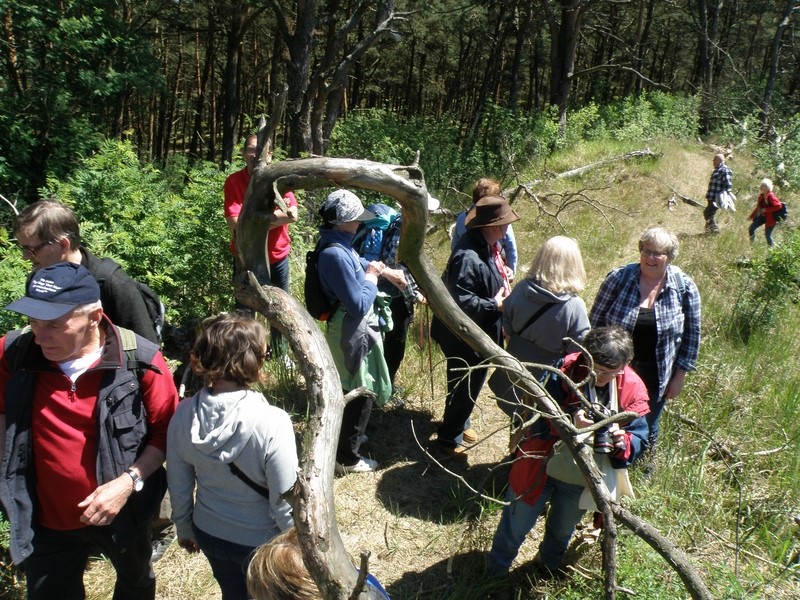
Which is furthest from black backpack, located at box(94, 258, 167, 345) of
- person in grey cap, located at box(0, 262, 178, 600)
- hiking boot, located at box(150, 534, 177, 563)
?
hiking boot, located at box(150, 534, 177, 563)

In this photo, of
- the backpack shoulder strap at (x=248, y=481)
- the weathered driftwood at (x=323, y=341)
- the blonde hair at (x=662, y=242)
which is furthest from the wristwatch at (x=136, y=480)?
the blonde hair at (x=662, y=242)

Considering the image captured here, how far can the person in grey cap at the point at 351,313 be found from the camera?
11.0 ft

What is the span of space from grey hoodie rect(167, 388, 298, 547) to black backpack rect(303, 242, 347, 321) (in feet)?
4.49

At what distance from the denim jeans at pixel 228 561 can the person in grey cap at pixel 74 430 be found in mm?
322

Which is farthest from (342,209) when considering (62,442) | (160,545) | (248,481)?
(160,545)

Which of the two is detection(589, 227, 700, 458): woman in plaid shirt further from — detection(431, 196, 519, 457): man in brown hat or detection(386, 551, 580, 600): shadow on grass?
detection(386, 551, 580, 600): shadow on grass

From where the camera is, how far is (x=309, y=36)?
354 inches

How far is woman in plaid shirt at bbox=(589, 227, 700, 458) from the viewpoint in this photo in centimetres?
359

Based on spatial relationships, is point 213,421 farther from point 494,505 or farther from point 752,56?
point 752,56

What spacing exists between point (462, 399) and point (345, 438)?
2.72 feet

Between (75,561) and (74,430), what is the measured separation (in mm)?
627

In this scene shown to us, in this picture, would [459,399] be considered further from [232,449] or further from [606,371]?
[232,449]

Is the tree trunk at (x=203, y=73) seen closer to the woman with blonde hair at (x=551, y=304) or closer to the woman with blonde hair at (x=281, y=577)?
the woman with blonde hair at (x=551, y=304)

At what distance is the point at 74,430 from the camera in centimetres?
221
